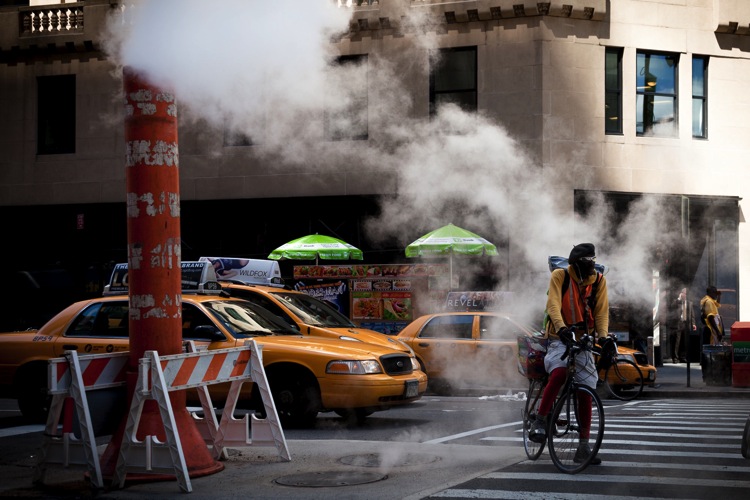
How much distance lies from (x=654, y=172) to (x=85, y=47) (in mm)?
13605

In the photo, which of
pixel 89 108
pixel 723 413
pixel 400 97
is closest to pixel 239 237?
pixel 89 108

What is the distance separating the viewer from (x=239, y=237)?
23.0 metres

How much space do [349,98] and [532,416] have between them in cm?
727

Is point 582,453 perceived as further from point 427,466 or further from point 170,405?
point 170,405

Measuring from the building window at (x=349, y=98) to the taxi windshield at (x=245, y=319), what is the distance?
3.33 m

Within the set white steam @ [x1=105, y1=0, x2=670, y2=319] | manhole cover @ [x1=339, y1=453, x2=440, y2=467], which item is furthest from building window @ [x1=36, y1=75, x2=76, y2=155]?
manhole cover @ [x1=339, y1=453, x2=440, y2=467]

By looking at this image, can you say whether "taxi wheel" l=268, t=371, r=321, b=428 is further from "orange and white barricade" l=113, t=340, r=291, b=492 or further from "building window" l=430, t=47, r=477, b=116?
"building window" l=430, t=47, r=477, b=116

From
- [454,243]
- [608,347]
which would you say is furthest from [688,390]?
[608,347]

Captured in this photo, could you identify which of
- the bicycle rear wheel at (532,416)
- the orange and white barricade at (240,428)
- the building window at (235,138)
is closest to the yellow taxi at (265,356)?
the orange and white barricade at (240,428)

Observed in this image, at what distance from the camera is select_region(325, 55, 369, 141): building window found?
13.6 m

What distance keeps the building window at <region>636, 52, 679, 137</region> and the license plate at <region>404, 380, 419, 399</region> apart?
1052 cm

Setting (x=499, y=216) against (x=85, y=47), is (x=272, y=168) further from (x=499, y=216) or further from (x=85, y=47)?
(x=499, y=216)

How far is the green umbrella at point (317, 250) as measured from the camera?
19.7m

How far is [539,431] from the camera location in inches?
316
